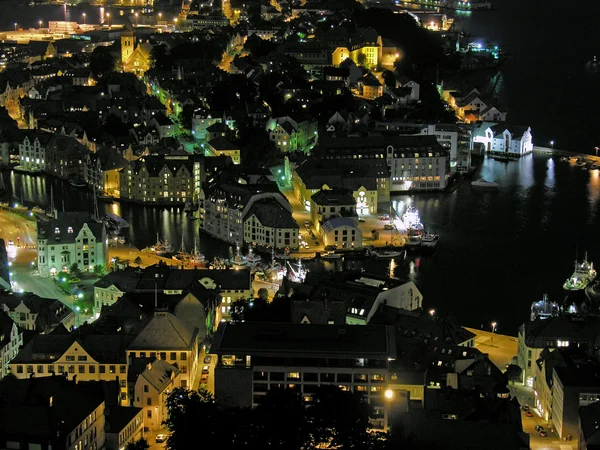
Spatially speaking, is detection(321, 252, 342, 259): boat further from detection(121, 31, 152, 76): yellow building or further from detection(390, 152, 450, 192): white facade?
detection(121, 31, 152, 76): yellow building

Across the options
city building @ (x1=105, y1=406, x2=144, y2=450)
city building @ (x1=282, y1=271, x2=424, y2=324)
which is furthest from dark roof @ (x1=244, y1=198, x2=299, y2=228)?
city building @ (x1=105, y1=406, x2=144, y2=450)

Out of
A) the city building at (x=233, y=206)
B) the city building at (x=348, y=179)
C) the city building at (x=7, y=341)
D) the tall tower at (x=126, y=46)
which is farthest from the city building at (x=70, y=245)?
the tall tower at (x=126, y=46)

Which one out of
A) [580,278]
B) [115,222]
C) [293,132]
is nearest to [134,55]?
[293,132]

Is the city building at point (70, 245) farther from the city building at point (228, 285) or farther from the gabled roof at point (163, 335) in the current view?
the gabled roof at point (163, 335)

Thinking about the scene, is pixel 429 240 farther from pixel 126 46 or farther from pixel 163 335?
pixel 126 46

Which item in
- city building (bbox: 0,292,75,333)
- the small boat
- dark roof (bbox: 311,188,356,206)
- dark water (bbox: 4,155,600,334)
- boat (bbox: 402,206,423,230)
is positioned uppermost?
dark roof (bbox: 311,188,356,206)

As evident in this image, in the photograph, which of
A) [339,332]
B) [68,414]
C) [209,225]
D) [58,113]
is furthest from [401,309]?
[58,113]
